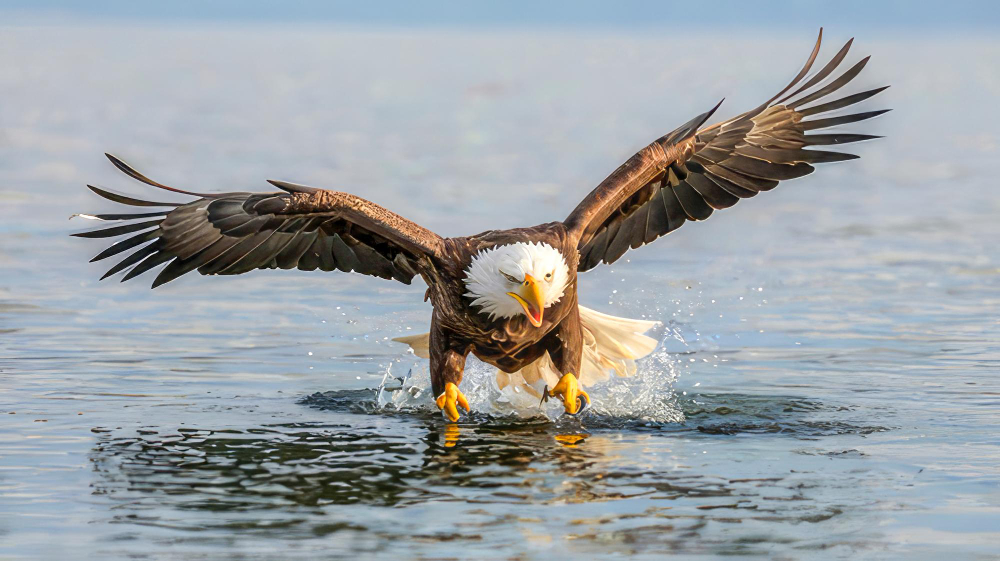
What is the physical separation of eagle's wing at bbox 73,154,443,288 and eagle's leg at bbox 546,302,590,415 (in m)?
0.80

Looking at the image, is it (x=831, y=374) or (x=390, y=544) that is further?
(x=831, y=374)

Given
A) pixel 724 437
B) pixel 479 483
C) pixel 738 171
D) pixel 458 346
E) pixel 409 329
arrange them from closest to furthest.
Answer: pixel 479 483 < pixel 724 437 < pixel 458 346 < pixel 738 171 < pixel 409 329

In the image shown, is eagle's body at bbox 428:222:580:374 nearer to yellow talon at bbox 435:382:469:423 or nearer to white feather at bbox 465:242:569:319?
white feather at bbox 465:242:569:319

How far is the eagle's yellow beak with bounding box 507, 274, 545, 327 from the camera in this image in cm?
667

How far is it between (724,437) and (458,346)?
1607mm

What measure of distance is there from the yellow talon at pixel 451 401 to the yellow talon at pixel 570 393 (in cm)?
50

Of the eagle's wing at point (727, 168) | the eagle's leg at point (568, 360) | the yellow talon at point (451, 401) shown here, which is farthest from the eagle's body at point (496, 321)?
the eagle's wing at point (727, 168)

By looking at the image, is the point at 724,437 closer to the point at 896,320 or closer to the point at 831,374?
the point at 831,374

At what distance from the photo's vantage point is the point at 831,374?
8.26m

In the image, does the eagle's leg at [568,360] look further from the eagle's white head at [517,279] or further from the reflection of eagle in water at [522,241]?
the eagle's white head at [517,279]

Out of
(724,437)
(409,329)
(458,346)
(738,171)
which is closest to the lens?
(724,437)

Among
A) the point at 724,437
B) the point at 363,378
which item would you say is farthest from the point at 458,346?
the point at 724,437

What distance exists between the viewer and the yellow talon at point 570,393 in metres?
7.39

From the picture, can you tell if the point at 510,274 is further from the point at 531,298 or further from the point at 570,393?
the point at 570,393
